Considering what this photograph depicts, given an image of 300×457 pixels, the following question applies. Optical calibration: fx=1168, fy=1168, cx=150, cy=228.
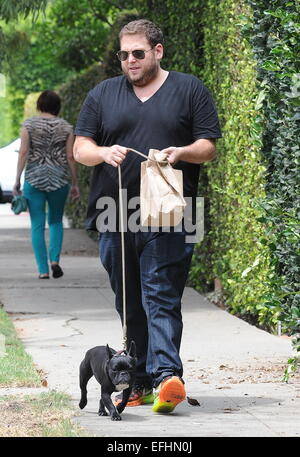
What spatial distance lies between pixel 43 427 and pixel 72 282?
6.58 metres

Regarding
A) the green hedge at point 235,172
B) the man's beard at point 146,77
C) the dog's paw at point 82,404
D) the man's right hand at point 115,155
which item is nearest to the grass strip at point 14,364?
the dog's paw at point 82,404

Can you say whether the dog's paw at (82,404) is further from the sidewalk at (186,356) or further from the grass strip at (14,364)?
the grass strip at (14,364)

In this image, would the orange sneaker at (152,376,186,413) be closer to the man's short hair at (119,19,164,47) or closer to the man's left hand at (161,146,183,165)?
the man's left hand at (161,146,183,165)

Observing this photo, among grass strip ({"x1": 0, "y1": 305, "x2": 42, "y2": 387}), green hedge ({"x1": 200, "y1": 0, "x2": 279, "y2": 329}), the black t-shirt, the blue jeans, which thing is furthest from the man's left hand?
green hedge ({"x1": 200, "y1": 0, "x2": 279, "y2": 329})

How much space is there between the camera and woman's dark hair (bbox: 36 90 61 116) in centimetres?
1214

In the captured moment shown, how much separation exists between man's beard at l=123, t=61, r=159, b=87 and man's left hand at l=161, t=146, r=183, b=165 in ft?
1.40

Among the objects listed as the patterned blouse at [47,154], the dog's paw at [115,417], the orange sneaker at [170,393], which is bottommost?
the dog's paw at [115,417]

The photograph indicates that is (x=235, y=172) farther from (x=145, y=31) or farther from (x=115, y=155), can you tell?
(x=115, y=155)

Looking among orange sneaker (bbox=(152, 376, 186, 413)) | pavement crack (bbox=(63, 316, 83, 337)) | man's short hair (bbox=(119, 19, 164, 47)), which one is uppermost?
man's short hair (bbox=(119, 19, 164, 47))

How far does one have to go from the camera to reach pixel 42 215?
40.0ft

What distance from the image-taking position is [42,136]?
12039mm

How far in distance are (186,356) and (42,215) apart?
4644mm

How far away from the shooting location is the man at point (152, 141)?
6016 mm

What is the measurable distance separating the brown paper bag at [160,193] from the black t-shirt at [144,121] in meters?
0.20
